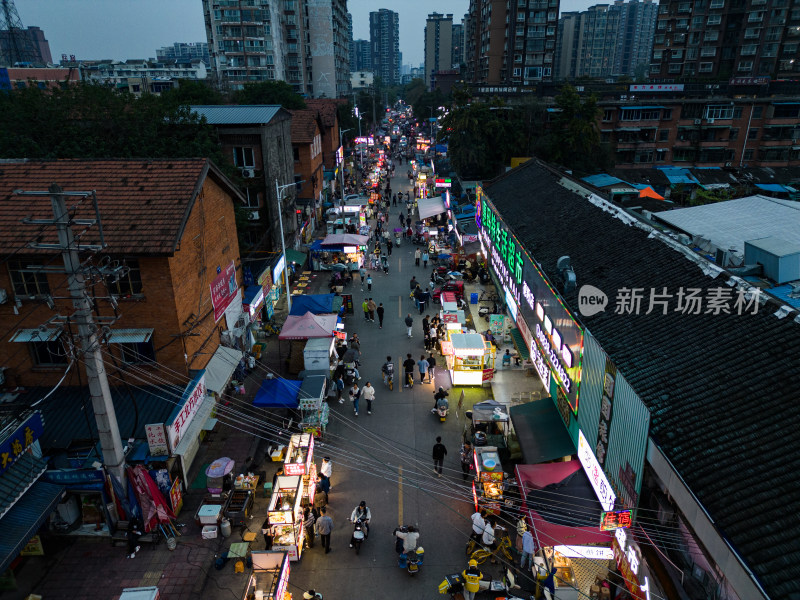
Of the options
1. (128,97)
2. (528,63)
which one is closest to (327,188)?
(128,97)

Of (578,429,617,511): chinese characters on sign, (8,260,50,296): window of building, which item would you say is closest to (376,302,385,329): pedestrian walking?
(578,429,617,511): chinese characters on sign

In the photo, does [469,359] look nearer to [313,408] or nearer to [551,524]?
[313,408]

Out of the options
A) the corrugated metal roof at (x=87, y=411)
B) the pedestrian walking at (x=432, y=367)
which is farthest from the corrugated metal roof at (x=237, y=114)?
the corrugated metal roof at (x=87, y=411)

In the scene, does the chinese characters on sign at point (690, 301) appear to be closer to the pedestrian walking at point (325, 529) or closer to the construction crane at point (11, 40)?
the pedestrian walking at point (325, 529)

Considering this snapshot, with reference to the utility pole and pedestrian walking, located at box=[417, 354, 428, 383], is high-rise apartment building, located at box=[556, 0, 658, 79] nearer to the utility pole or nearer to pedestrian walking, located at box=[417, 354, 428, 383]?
pedestrian walking, located at box=[417, 354, 428, 383]

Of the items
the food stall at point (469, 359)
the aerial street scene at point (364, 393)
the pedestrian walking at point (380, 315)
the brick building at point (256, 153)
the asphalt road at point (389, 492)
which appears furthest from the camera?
the brick building at point (256, 153)

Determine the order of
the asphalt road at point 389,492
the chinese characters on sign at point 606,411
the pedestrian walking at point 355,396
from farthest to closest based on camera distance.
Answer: the pedestrian walking at point 355,396, the asphalt road at point 389,492, the chinese characters on sign at point 606,411

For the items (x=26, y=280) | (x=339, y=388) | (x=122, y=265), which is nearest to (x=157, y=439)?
(x=122, y=265)
